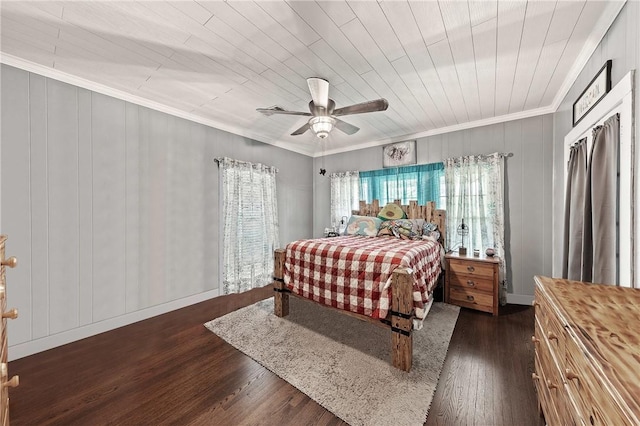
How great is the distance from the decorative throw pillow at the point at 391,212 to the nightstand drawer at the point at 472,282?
4.07 feet

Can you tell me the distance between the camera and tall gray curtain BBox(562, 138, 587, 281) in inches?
78.9

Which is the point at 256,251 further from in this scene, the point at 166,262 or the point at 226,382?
the point at 226,382

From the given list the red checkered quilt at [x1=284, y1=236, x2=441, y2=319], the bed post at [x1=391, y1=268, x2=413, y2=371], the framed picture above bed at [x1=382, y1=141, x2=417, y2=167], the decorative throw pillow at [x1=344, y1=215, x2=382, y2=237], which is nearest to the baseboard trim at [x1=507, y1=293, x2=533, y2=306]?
the red checkered quilt at [x1=284, y1=236, x2=441, y2=319]

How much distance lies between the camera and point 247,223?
13.3 ft

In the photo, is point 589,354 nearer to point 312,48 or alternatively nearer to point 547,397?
point 547,397

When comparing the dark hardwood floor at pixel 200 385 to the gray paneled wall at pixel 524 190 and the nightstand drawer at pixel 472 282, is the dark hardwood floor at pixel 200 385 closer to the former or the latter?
the nightstand drawer at pixel 472 282

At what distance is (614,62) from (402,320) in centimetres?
234

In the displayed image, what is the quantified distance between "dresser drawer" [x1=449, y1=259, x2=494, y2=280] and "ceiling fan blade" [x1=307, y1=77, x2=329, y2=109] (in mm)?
2596

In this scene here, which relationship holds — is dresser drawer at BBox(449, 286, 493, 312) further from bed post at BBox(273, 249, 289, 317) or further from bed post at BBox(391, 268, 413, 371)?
bed post at BBox(273, 249, 289, 317)

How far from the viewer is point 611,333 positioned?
0.78 m

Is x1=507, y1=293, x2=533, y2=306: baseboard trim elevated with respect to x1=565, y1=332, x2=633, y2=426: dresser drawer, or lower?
lower

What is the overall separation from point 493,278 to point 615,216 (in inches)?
60.8

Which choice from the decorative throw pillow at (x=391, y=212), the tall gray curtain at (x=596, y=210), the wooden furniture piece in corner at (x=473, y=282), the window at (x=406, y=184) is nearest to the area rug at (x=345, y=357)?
the wooden furniture piece in corner at (x=473, y=282)

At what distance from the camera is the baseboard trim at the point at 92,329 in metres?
2.17
